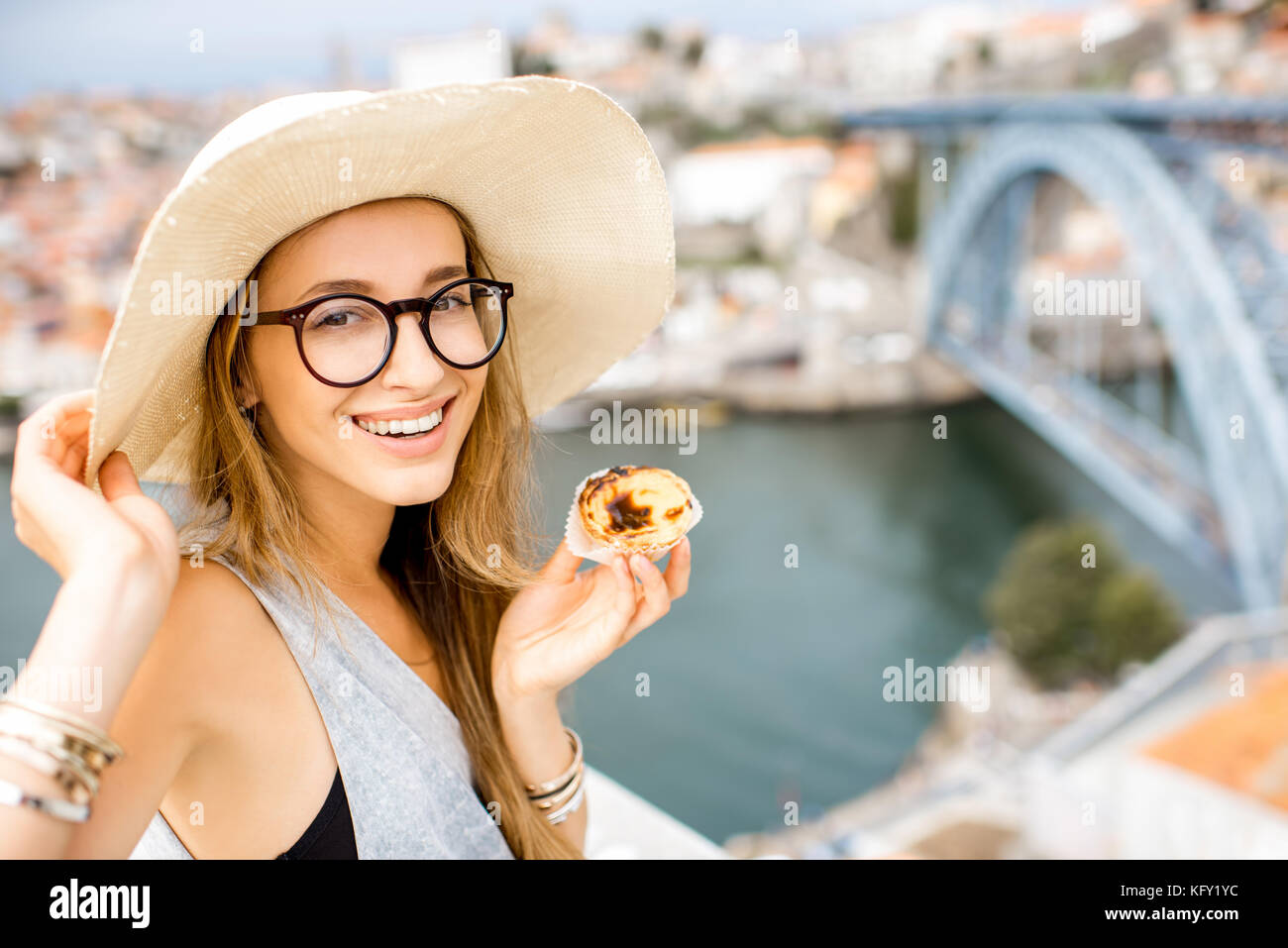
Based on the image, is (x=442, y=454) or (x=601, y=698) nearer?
(x=442, y=454)

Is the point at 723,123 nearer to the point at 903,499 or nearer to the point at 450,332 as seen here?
the point at 903,499

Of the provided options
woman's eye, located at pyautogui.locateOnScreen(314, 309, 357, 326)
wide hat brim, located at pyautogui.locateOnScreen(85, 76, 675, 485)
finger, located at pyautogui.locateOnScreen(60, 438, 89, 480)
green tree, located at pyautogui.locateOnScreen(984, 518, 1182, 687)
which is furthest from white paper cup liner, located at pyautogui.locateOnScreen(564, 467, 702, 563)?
green tree, located at pyautogui.locateOnScreen(984, 518, 1182, 687)

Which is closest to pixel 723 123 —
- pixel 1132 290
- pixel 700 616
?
pixel 1132 290

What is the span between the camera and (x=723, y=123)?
3144 cm

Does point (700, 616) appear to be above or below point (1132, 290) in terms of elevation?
below

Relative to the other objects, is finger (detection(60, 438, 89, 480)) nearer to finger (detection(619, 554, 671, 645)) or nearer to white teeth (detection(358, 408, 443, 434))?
white teeth (detection(358, 408, 443, 434))

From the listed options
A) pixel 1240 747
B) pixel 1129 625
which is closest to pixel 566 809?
pixel 1240 747

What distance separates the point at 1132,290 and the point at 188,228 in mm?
21700

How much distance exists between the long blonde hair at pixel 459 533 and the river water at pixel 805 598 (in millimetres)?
6964

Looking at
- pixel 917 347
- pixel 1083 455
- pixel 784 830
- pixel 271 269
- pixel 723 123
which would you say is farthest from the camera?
pixel 723 123

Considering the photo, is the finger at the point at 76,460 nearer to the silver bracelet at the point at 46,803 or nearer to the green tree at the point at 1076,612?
the silver bracelet at the point at 46,803

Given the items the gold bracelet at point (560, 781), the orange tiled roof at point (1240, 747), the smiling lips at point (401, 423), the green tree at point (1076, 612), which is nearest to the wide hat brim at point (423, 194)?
the smiling lips at point (401, 423)

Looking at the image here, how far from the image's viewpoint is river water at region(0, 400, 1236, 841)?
1154 centimetres

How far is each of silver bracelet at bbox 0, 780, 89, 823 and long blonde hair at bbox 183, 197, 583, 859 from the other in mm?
221
